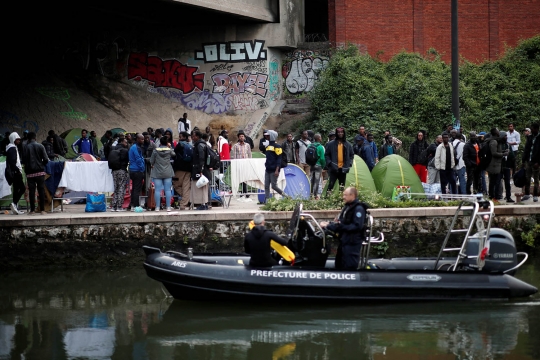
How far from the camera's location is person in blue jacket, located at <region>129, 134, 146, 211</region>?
1834cm

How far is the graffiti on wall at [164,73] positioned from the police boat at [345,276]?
2127 cm

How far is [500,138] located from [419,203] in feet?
8.60

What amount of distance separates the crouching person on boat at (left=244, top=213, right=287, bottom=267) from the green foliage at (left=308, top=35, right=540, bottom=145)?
16436 mm

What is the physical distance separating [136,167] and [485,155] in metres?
8.00

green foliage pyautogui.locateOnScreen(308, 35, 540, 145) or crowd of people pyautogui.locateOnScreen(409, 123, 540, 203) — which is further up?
green foliage pyautogui.locateOnScreen(308, 35, 540, 145)

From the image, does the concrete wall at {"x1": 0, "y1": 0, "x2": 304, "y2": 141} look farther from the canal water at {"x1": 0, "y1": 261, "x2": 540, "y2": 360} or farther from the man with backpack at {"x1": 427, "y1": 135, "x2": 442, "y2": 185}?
the canal water at {"x1": 0, "y1": 261, "x2": 540, "y2": 360}

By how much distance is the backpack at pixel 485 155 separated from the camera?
19000 mm

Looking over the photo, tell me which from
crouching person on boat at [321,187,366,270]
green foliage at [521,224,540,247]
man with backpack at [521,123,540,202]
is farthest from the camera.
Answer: man with backpack at [521,123,540,202]

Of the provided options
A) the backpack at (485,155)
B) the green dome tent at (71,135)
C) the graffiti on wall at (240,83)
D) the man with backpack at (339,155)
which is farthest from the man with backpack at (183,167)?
the graffiti on wall at (240,83)

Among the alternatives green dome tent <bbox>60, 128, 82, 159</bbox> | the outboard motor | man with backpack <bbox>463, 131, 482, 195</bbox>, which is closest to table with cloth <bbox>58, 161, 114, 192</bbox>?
man with backpack <bbox>463, 131, 482, 195</bbox>

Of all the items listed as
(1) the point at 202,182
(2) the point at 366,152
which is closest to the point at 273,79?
(2) the point at 366,152

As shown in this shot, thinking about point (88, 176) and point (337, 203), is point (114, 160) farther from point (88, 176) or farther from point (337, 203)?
point (337, 203)

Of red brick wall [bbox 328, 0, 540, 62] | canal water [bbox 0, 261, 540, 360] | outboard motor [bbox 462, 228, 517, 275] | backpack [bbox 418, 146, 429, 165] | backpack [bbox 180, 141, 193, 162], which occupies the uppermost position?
red brick wall [bbox 328, 0, 540, 62]

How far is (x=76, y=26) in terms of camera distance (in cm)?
3544
